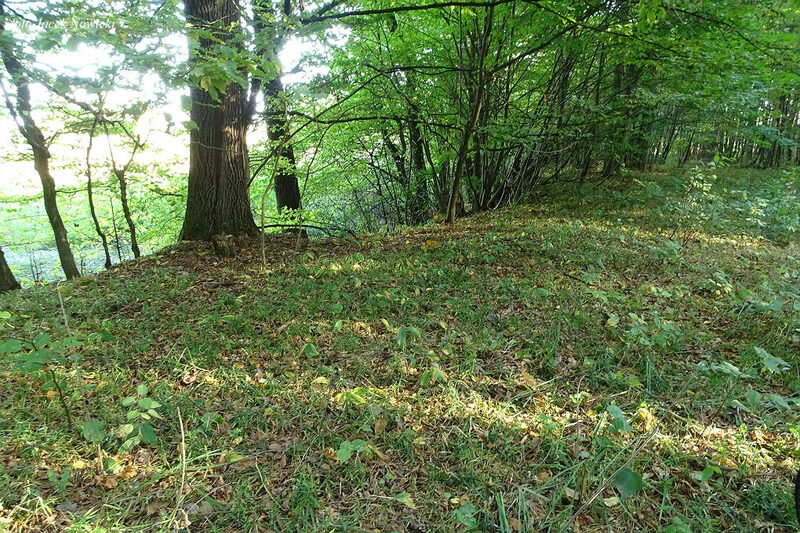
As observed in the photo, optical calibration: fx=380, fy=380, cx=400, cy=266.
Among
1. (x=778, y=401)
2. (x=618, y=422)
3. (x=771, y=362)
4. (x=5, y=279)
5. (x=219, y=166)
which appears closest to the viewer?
(x=618, y=422)

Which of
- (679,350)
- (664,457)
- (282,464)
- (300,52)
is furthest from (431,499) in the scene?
(300,52)

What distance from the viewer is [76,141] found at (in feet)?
24.5

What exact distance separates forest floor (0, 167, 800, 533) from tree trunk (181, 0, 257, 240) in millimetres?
560

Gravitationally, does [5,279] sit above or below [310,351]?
above

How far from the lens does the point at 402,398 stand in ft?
9.14

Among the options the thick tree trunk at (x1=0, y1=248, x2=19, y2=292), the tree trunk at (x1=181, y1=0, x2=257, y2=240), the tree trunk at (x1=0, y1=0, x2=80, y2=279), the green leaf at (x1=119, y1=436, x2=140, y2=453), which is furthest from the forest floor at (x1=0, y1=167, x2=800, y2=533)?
the tree trunk at (x1=0, y1=0, x2=80, y2=279)

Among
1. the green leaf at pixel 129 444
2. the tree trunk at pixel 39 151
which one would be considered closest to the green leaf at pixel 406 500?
the green leaf at pixel 129 444

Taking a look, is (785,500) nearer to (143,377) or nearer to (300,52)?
(143,377)

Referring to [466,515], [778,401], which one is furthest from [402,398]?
[778,401]

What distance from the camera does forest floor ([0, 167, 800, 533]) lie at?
1992 mm

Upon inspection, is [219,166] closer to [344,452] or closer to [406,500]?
[344,452]

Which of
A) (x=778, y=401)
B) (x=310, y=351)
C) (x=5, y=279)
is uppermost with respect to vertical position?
(x=5, y=279)

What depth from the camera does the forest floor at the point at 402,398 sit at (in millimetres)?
1992

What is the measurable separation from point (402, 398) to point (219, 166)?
14.2 ft
